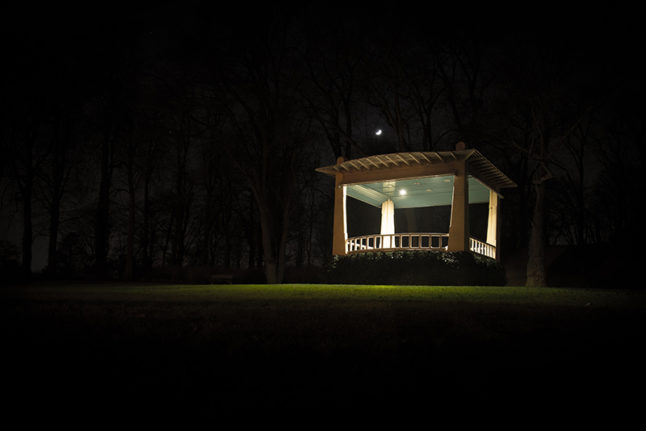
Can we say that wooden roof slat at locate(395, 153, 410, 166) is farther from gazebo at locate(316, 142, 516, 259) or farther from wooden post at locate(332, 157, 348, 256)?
wooden post at locate(332, 157, 348, 256)

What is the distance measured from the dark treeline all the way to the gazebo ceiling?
7.93ft

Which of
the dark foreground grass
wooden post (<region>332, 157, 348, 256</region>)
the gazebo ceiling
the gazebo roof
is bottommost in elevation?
the dark foreground grass

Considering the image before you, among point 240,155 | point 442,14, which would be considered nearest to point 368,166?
point 240,155

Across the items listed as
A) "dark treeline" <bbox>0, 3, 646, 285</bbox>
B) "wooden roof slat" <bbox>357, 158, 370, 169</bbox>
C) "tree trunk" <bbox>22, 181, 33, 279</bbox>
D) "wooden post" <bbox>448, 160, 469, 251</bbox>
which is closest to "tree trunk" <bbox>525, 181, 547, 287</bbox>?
"dark treeline" <bbox>0, 3, 646, 285</bbox>

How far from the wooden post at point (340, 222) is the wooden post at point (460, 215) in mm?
3876

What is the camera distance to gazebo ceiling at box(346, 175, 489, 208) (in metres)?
18.1

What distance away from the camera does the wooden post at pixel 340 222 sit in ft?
55.0

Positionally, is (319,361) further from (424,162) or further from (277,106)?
(277,106)

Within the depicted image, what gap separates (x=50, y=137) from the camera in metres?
21.1

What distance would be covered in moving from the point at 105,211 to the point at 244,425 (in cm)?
2385

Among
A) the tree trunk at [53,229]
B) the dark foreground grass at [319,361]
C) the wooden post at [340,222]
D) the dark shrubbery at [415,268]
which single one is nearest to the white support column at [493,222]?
the dark shrubbery at [415,268]

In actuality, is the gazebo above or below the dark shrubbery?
above

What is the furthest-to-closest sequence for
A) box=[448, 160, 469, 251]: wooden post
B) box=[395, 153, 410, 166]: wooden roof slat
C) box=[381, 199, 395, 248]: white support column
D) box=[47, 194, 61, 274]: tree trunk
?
box=[47, 194, 61, 274]: tree trunk, box=[381, 199, 395, 248]: white support column, box=[395, 153, 410, 166]: wooden roof slat, box=[448, 160, 469, 251]: wooden post

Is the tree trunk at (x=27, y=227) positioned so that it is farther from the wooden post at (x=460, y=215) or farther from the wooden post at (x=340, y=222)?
the wooden post at (x=460, y=215)
